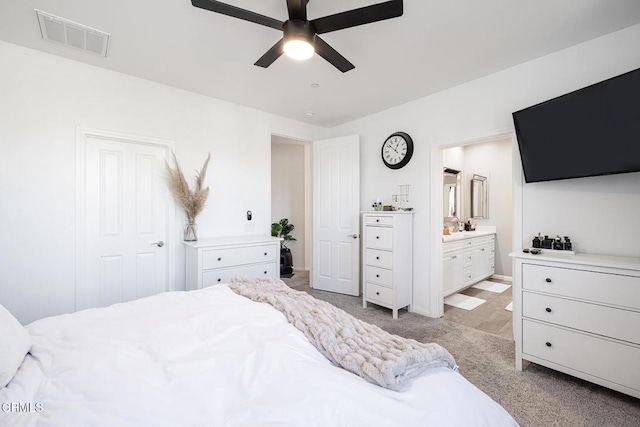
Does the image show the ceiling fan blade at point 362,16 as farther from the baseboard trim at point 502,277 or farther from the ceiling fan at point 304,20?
the baseboard trim at point 502,277

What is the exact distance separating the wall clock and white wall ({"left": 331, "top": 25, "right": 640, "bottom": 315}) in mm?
82

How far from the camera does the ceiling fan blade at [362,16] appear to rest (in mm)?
1444

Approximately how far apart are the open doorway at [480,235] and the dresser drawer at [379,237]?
82cm

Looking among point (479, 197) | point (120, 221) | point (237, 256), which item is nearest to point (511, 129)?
point (479, 197)

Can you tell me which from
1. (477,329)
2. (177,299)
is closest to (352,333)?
(177,299)

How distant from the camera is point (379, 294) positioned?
338 cm

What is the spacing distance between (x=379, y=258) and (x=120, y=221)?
2827 millimetres

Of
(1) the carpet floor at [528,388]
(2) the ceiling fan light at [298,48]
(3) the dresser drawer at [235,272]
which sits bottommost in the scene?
(1) the carpet floor at [528,388]

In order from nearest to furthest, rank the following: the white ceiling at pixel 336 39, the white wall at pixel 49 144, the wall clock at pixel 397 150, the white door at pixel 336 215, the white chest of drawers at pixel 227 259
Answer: the white ceiling at pixel 336 39
the white wall at pixel 49 144
the white chest of drawers at pixel 227 259
the wall clock at pixel 397 150
the white door at pixel 336 215

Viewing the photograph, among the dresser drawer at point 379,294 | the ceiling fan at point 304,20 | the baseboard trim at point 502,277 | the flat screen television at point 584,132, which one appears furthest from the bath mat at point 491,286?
the ceiling fan at point 304,20

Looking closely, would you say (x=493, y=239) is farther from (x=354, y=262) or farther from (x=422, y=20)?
(x=422, y=20)

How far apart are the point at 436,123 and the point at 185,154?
2.90m

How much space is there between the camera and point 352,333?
1.21 m

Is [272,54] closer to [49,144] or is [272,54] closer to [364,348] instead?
[364,348]
